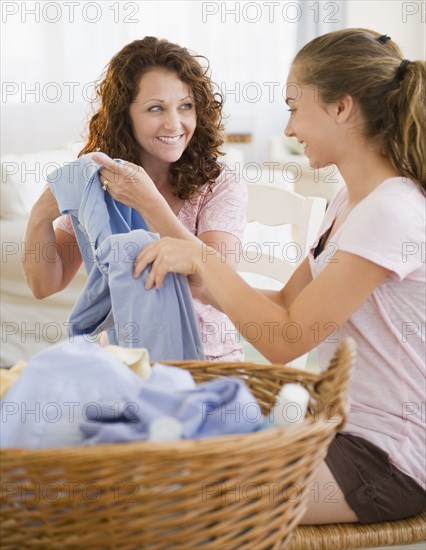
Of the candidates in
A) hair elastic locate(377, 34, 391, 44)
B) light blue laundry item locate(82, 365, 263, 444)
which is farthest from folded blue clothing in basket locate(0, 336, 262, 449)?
hair elastic locate(377, 34, 391, 44)

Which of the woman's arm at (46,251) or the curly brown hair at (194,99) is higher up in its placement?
the curly brown hair at (194,99)

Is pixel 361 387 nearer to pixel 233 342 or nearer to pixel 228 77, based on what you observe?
pixel 233 342

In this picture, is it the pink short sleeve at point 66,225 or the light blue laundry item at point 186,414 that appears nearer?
the light blue laundry item at point 186,414

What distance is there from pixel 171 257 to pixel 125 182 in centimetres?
25

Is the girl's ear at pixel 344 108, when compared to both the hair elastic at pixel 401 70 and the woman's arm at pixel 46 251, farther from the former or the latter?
Result: the woman's arm at pixel 46 251

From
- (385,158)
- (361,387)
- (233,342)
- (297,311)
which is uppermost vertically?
(385,158)

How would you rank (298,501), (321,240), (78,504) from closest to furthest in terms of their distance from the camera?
(78,504), (298,501), (321,240)

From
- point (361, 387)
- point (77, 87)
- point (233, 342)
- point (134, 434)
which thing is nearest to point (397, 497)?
point (361, 387)

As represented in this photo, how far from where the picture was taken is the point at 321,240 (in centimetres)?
148

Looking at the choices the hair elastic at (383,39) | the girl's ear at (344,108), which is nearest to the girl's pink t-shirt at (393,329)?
the girl's ear at (344,108)

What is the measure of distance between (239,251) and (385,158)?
1.91ft

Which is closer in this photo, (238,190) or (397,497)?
(397,497)

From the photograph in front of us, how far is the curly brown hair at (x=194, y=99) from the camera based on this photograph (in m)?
1.81

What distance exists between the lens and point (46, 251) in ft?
5.67
